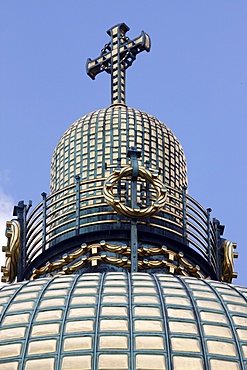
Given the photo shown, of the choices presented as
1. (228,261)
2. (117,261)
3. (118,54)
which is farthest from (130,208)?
(118,54)

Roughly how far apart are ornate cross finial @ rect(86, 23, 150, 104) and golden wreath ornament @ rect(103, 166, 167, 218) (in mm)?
9616

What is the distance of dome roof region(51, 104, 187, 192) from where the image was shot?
74.9m

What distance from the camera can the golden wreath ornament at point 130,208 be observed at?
230 feet

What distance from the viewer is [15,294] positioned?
6519 centimetres

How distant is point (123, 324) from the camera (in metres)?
61.6

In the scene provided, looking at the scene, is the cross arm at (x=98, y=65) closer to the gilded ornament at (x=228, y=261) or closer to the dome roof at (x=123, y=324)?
the gilded ornament at (x=228, y=261)

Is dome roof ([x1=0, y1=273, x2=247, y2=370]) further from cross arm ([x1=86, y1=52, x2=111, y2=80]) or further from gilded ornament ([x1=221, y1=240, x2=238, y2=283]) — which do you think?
cross arm ([x1=86, y1=52, x2=111, y2=80])

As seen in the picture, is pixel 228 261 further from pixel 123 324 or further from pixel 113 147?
pixel 123 324

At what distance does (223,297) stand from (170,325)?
3.59 m

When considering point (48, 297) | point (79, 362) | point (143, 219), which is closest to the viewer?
point (79, 362)

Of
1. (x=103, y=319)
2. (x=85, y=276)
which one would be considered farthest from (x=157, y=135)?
(x=103, y=319)

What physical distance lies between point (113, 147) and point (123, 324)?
570 inches

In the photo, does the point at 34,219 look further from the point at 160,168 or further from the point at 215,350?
the point at 215,350

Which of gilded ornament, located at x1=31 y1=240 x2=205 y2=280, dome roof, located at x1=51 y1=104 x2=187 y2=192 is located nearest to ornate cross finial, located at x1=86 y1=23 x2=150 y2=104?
dome roof, located at x1=51 y1=104 x2=187 y2=192
